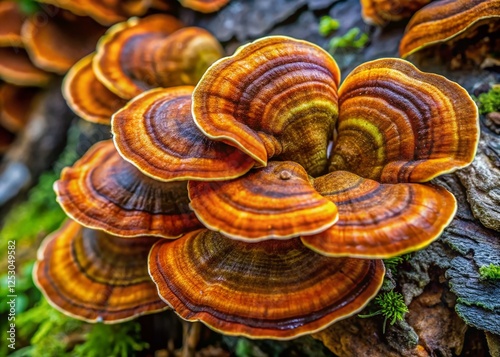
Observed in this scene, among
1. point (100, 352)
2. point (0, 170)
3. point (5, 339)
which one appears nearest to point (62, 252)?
point (100, 352)

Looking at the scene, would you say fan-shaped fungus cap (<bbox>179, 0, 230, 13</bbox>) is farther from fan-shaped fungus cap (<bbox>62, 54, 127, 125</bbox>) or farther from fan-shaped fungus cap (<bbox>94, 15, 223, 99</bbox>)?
fan-shaped fungus cap (<bbox>62, 54, 127, 125</bbox>)

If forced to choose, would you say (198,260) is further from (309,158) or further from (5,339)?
(5,339)

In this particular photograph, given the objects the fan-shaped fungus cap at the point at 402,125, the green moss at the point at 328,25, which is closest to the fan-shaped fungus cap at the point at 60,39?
the green moss at the point at 328,25

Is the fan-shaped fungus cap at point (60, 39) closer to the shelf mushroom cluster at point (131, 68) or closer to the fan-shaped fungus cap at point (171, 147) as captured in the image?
the shelf mushroom cluster at point (131, 68)

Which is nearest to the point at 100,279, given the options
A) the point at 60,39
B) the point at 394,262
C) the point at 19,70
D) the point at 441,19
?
the point at 394,262

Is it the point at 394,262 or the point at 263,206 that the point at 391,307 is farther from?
the point at 263,206
